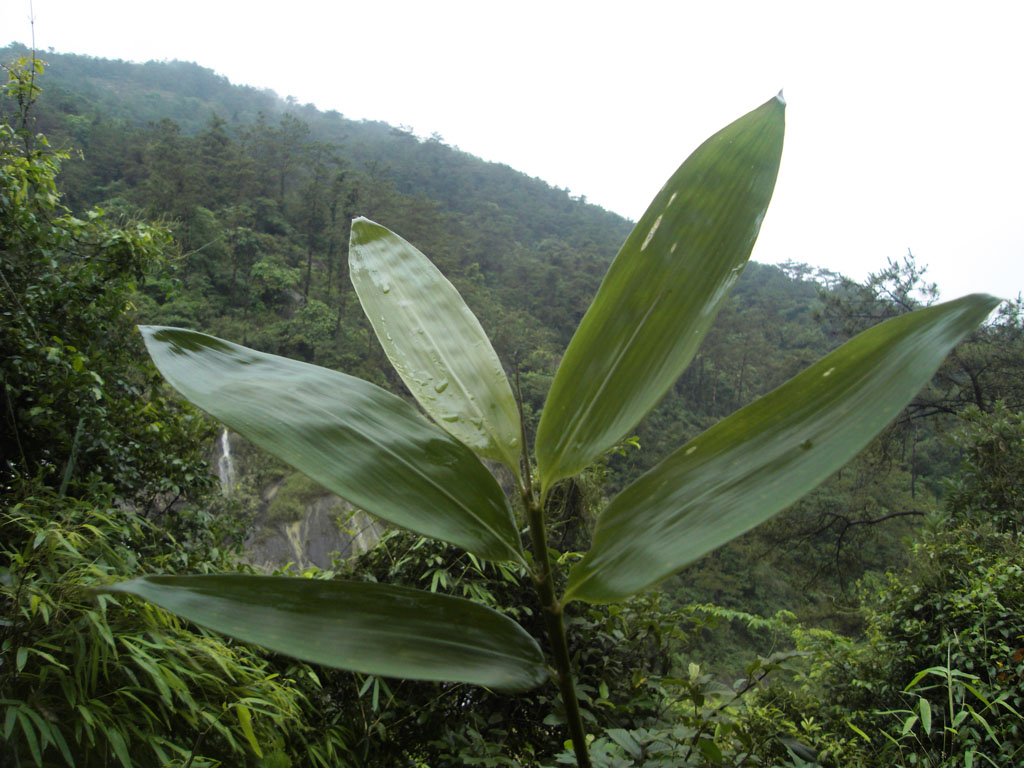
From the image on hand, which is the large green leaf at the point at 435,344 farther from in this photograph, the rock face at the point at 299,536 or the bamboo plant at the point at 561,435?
the rock face at the point at 299,536

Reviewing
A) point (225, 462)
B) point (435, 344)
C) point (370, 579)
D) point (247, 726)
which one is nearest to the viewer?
point (435, 344)

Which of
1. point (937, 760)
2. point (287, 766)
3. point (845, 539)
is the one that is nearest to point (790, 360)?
point (845, 539)

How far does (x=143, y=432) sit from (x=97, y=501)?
0.67m

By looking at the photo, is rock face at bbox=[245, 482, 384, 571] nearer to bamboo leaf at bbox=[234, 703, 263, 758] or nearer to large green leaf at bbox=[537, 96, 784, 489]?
bamboo leaf at bbox=[234, 703, 263, 758]

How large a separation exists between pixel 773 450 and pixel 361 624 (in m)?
0.12

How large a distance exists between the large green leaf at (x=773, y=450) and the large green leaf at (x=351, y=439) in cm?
5

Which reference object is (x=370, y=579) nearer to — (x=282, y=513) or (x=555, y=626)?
(x=555, y=626)

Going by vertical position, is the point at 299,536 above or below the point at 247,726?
below

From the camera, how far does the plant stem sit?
0.20 metres

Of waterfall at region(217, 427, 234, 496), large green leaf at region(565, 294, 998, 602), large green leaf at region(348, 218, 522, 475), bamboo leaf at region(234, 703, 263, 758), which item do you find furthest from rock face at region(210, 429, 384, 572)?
large green leaf at region(565, 294, 998, 602)

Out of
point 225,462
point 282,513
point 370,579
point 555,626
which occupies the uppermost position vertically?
point 555,626

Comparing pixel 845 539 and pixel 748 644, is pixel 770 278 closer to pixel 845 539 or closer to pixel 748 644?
pixel 845 539

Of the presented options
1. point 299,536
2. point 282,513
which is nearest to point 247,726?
point 299,536

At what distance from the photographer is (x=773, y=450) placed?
155mm
